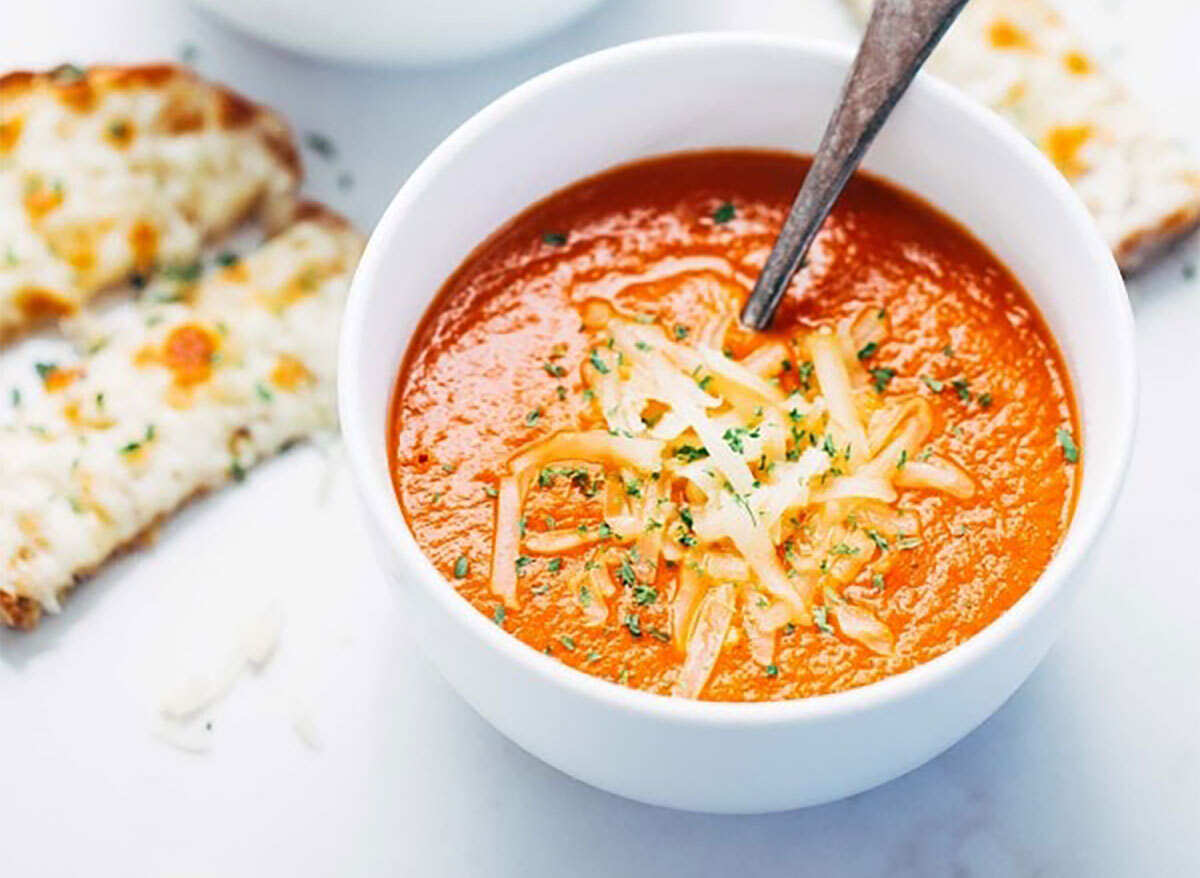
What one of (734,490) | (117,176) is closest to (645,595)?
(734,490)

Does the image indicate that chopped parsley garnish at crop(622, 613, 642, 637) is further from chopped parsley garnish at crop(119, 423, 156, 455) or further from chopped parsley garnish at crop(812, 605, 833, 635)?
chopped parsley garnish at crop(119, 423, 156, 455)

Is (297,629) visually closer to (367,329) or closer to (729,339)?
(367,329)

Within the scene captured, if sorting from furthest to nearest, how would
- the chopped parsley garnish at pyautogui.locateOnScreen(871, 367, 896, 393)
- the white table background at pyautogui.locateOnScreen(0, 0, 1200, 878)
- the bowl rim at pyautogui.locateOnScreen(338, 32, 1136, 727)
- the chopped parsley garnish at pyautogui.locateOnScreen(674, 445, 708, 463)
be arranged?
1. the white table background at pyautogui.locateOnScreen(0, 0, 1200, 878)
2. the chopped parsley garnish at pyautogui.locateOnScreen(871, 367, 896, 393)
3. the chopped parsley garnish at pyautogui.locateOnScreen(674, 445, 708, 463)
4. the bowl rim at pyautogui.locateOnScreen(338, 32, 1136, 727)

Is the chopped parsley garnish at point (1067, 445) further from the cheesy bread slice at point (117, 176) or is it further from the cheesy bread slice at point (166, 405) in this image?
the cheesy bread slice at point (117, 176)

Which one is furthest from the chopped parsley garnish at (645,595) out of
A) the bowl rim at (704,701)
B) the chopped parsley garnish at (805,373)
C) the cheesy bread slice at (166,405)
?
the cheesy bread slice at (166,405)

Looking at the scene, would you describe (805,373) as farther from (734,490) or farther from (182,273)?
(182,273)

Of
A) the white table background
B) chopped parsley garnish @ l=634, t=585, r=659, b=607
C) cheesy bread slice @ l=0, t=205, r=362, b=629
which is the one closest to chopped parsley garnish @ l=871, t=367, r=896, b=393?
chopped parsley garnish @ l=634, t=585, r=659, b=607

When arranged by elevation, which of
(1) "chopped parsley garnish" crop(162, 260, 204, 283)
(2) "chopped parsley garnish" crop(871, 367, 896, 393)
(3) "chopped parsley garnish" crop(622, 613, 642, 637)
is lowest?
(1) "chopped parsley garnish" crop(162, 260, 204, 283)
